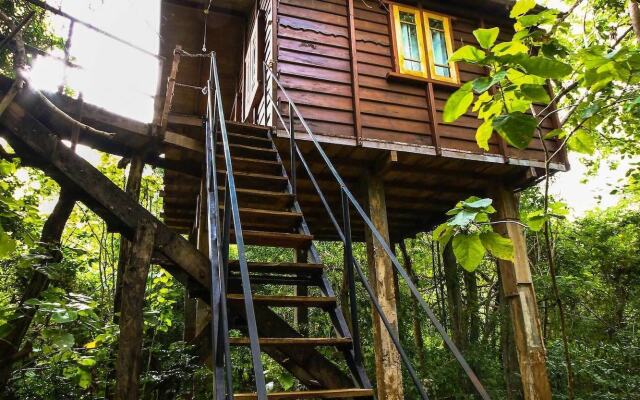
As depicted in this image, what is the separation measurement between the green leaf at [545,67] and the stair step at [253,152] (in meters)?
3.93

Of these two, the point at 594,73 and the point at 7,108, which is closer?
the point at 594,73

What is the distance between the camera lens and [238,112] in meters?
9.21

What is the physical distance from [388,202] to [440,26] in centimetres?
303

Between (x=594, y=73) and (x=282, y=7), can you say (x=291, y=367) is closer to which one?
(x=594, y=73)

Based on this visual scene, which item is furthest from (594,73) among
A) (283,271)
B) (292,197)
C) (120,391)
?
(120,391)

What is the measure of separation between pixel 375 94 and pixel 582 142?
4.62 m

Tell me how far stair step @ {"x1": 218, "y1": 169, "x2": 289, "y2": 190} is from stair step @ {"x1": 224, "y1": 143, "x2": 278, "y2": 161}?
47 centimetres

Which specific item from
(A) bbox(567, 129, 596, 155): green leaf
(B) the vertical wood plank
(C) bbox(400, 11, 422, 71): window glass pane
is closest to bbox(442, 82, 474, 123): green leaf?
(A) bbox(567, 129, 596, 155): green leaf

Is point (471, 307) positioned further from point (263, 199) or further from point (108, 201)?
point (108, 201)

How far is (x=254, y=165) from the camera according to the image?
480 centimetres

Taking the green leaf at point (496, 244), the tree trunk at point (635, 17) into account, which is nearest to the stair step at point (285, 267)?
the green leaf at point (496, 244)

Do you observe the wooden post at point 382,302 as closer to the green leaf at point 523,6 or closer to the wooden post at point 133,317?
the wooden post at point 133,317

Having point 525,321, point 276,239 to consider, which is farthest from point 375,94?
point 525,321

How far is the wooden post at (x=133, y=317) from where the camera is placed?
3.18 metres
